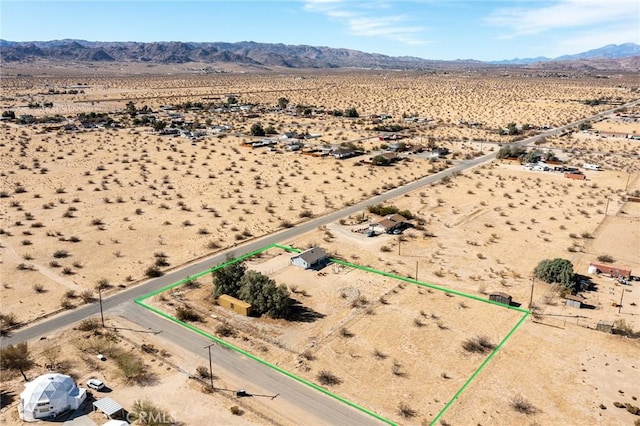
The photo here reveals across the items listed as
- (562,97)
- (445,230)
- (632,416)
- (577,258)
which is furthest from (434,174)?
(562,97)

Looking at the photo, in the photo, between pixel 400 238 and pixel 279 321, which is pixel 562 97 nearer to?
pixel 400 238

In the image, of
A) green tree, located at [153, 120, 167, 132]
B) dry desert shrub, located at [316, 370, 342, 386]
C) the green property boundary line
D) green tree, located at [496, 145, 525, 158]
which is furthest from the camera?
green tree, located at [153, 120, 167, 132]

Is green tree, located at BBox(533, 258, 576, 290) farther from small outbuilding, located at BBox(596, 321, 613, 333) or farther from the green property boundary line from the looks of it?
the green property boundary line

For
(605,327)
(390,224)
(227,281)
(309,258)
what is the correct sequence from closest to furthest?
1. (605,327)
2. (227,281)
3. (309,258)
4. (390,224)

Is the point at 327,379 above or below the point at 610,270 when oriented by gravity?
below

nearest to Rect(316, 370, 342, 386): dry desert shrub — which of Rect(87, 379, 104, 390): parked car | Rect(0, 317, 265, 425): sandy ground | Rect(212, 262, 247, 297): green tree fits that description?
Rect(0, 317, 265, 425): sandy ground

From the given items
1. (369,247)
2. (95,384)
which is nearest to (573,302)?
(369,247)

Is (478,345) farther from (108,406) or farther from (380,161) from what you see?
(380,161)
